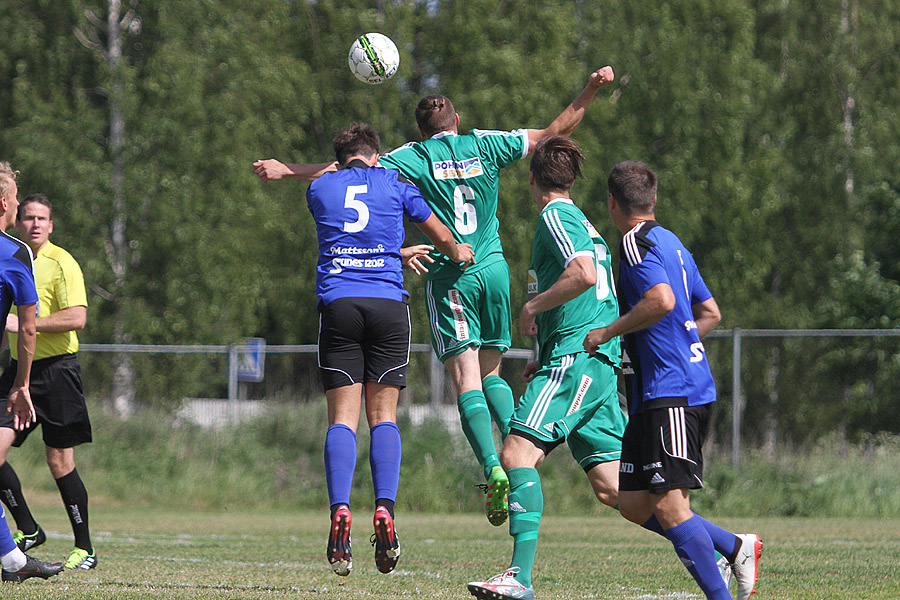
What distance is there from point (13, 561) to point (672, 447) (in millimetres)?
3814

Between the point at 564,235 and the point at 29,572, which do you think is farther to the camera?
the point at 29,572

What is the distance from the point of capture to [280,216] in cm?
2969

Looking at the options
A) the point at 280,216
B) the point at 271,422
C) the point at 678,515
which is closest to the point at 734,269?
the point at 280,216

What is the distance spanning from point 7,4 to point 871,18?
76.3 ft

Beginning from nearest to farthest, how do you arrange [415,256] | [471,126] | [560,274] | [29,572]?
[560,274]
[29,572]
[415,256]
[471,126]

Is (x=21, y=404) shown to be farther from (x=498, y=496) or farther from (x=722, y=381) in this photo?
(x=722, y=381)

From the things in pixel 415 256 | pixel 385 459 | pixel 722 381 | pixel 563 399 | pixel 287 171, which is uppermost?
pixel 287 171

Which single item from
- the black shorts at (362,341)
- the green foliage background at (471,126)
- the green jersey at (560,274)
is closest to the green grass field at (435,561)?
the black shorts at (362,341)

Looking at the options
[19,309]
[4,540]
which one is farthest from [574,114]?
[4,540]

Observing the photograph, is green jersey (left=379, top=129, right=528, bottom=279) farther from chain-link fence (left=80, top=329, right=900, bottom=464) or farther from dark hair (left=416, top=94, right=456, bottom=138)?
chain-link fence (left=80, top=329, right=900, bottom=464)

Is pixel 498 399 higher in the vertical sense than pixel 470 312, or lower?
lower

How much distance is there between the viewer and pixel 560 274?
A: 634 cm

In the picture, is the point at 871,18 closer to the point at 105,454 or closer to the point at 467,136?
the point at 105,454


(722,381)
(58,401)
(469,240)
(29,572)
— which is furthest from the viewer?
(722,381)
